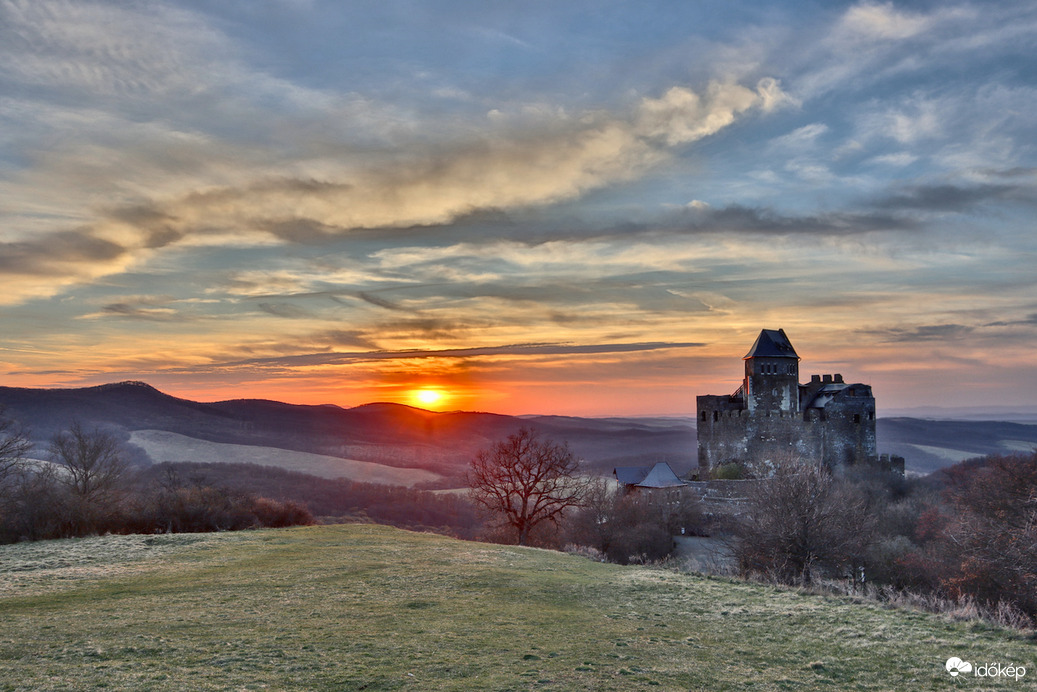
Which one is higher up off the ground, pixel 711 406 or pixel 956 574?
pixel 711 406

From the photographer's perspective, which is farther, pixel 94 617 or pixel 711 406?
pixel 711 406

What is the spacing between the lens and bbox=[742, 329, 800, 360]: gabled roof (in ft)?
202

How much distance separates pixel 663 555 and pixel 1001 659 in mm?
32405

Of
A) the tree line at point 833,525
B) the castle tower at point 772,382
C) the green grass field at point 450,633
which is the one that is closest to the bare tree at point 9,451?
the green grass field at point 450,633

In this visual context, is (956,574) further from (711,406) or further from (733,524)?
(711,406)

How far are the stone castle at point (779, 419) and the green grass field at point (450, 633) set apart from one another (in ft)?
131

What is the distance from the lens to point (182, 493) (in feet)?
153

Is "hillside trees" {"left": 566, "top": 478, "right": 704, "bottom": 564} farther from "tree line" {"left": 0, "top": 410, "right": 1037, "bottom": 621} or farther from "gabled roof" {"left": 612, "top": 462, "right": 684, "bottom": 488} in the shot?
"gabled roof" {"left": 612, "top": 462, "right": 684, "bottom": 488}

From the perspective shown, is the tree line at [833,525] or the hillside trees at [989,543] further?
the tree line at [833,525]

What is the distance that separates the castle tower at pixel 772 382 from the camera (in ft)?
202

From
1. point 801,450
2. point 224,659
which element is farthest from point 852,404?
point 224,659

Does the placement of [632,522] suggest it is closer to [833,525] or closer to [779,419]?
[833,525]

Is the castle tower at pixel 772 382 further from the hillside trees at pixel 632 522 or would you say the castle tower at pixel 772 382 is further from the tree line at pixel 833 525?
the hillside trees at pixel 632 522

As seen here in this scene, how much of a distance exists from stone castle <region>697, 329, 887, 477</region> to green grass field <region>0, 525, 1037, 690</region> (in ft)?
131
